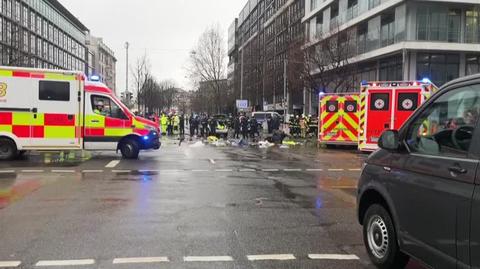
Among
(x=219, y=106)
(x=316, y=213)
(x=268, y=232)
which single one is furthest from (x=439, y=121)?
(x=219, y=106)

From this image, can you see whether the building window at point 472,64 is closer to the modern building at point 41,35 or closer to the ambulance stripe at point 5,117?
the ambulance stripe at point 5,117

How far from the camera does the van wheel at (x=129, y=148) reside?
1739cm

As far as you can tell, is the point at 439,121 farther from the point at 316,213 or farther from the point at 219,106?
the point at 219,106

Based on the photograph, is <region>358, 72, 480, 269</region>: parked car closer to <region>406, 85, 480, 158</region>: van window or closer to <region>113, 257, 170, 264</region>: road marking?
<region>406, 85, 480, 158</region>: van window

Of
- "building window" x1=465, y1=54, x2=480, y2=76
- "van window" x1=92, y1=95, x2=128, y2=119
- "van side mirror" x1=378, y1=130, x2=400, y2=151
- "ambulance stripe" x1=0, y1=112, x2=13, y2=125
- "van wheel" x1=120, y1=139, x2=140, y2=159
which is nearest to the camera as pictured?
"van side mirror" x1=378, y1=130, x2=400, y2=151

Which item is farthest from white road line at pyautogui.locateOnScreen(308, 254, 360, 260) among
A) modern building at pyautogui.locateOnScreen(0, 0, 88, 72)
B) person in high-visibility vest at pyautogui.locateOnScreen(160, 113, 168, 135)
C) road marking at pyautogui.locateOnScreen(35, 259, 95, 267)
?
modern building at pyautogui.locateOnScreen(0, 0, 88, 72)

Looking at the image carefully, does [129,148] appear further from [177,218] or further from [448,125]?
[448,125]

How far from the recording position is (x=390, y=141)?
5051 millimetres

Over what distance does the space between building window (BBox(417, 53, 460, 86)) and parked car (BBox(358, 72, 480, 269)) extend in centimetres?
3462

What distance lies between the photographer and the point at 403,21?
3691 centimetres

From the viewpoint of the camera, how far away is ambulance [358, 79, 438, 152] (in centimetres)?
1870

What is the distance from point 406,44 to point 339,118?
15908 mm

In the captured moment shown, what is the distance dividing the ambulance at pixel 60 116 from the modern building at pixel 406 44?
72.5 feet

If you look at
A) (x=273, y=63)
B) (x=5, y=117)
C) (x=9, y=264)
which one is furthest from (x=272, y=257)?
(x=273, y=63)
